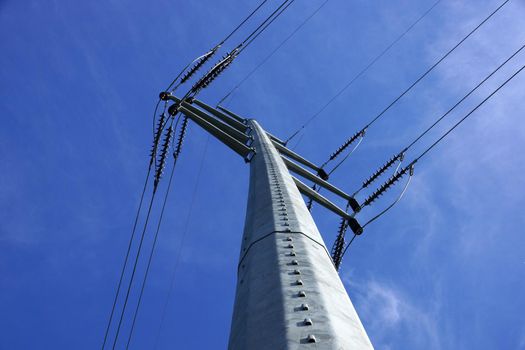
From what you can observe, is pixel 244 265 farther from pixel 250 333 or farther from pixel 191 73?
pixel 191 73

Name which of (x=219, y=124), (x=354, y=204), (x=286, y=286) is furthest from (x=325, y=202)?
(x=286, y=286)

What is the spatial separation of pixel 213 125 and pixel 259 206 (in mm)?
6917

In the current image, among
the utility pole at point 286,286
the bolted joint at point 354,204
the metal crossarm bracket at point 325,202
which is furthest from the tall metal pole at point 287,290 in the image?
the bolted joint at point 354,204

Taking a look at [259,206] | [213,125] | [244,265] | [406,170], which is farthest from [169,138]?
[244,265]

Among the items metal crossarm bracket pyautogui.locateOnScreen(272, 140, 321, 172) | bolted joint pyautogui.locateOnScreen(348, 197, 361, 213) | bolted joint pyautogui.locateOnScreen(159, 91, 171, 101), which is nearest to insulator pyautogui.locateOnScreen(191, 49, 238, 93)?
bolted joint pyautogui.locateOnScreen(159, 91, 171, 101)

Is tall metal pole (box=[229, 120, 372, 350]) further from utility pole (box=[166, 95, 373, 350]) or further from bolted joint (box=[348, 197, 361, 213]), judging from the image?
bolted joint (box=[348, 197, 361, 213])

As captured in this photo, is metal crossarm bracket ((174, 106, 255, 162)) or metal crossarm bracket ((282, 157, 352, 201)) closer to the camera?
metal crossarm bracket ((174, 106, 255, 162))

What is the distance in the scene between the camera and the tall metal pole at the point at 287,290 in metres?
3.99

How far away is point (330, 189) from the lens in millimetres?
15328

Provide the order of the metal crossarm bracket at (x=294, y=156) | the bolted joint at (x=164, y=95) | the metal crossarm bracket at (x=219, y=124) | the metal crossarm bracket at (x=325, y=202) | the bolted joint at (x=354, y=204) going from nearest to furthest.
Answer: the metal crossarm bracket at (x=325, y=202) → the metal crossarm bracket at (x=219, y=124) → the bolted joint at (x=354, y=204) → the bolted joint at (x=164, y=95) → the metal crossarm bracket at (x=294, y=156)

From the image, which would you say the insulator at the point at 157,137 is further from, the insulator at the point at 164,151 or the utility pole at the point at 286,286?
the utility pole at the point at 286,286

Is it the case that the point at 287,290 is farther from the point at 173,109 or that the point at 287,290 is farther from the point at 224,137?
the point at 173,109

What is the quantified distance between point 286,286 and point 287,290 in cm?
10

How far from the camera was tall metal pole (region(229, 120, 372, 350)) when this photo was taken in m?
3.99
